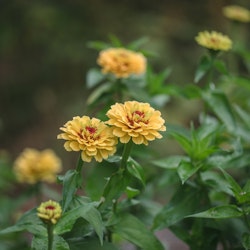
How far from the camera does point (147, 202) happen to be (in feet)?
4.09

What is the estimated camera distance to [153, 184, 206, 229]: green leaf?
103 centimetres

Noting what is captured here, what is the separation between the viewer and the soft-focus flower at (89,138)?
0.87 metres

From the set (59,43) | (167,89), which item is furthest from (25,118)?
(167,89)

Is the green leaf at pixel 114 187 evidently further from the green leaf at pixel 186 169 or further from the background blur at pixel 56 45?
the background blur at pixel 56 45

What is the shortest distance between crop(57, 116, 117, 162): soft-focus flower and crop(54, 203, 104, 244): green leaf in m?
0.08

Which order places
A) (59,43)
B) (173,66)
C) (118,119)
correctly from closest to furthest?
(118,119) → (173,66) → (59,43)

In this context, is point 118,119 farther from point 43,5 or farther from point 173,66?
point 43,5

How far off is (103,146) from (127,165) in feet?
0.28

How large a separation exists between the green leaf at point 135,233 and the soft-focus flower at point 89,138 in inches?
6.5

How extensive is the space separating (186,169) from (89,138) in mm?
225

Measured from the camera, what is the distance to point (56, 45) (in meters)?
3.17

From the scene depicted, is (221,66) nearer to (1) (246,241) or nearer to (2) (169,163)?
(2) (169,163)

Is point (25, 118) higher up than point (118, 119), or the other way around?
point (25, 118)

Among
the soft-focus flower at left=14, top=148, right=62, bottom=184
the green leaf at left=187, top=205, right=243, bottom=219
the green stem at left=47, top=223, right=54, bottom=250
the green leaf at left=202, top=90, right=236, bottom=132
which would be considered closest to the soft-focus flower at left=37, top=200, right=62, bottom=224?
the green stem at left=47, top=223, right=54, bottom=250
